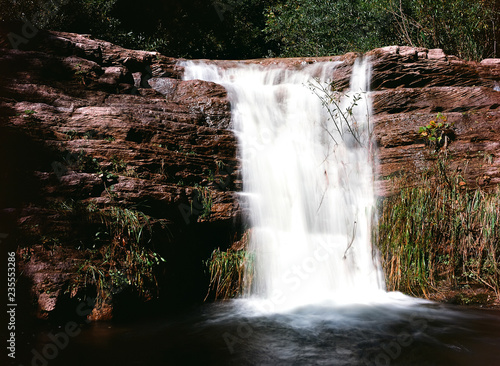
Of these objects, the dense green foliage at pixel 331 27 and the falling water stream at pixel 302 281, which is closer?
the falling water stream at pixel 302 281

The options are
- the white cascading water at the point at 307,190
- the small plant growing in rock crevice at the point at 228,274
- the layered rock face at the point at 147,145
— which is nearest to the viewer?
the layered rock face at the point at 147,145

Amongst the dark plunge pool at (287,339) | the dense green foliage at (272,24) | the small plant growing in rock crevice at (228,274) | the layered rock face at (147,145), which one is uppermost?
the dense green foliage at (272,24)

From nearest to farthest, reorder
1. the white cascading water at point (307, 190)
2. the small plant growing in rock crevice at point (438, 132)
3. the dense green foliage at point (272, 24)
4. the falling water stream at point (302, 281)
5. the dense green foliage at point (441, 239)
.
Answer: the falling water stream at point (302, 281)
the dense green foliage at point (441, 239)
the white cascading water at point (307, 190)
the small plant growing in rock crevice at point (438, 132)
the dense green foliage at point (272, 24)

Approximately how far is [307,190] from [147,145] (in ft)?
9.29

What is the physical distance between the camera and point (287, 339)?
12.9ft

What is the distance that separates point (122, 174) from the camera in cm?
534

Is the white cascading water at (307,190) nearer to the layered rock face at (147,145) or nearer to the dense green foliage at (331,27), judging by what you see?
the layered rock face at (147,145)

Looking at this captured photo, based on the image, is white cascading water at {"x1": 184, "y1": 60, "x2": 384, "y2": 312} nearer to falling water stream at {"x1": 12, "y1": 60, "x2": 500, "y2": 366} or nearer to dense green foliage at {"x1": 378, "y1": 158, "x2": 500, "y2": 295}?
falling water stream at {"x1": 12, "y1": 60, "x2": 500, "y2": 366}

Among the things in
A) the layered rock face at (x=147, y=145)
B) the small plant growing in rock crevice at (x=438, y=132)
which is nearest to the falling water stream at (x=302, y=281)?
the layered rock face at (x=147, y=145)

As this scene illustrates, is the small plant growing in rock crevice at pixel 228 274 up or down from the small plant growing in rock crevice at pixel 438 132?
down

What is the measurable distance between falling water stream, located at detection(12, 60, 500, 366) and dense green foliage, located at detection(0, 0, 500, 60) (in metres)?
4.87

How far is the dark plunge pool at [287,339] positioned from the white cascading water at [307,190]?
29.2 inches

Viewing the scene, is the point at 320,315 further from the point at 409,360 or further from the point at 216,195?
the point at 216,195

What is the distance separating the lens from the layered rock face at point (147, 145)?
15.4 feet
